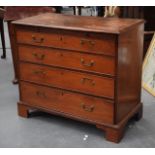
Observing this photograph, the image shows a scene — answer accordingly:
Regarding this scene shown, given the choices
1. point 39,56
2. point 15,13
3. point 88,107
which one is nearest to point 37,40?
point 39,56

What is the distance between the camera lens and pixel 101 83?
6.74ft

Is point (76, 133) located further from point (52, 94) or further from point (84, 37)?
point (84, 37)

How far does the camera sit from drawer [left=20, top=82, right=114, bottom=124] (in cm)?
211

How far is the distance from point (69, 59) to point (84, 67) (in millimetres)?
112

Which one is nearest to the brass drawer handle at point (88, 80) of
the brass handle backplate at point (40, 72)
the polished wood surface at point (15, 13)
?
the brass handle backplate at point (40, 72)

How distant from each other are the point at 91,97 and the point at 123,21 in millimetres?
513

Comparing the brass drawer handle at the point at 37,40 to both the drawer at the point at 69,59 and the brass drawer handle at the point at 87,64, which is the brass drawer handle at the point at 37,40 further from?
the brass drawer handle at the point at 87,64

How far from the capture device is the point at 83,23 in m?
2.13

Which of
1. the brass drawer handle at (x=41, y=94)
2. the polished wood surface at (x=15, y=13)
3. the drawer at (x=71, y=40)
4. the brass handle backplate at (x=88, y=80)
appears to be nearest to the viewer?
the drawer at (x=71, y=40)

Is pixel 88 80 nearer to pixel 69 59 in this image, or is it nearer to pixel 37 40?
pixel 69 59

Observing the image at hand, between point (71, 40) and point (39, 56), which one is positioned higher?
point (71, 40)

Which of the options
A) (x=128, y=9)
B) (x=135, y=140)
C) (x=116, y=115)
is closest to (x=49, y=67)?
(x=116, y=115)

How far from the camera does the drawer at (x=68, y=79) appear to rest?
2.05m

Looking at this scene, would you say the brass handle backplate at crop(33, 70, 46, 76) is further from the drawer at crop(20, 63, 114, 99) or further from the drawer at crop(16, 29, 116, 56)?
the drawer at crop(16, 29, 116, 56)
